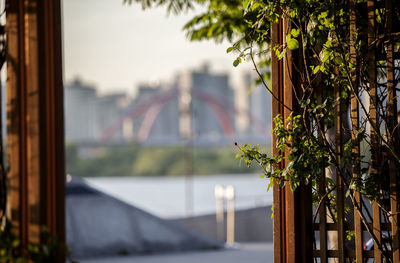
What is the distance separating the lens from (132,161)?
3338 centimetres

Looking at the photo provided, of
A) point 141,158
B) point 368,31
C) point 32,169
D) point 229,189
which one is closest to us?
point 368,31

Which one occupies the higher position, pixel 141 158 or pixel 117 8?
pixel 117 8

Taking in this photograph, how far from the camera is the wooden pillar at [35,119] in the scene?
7.64 ft

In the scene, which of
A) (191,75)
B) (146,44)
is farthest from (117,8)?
(191,75)

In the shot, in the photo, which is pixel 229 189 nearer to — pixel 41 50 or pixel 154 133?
pixel 41 50

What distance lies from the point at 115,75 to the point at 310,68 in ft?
95.2

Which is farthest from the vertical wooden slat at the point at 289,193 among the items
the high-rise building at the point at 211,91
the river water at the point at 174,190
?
the high-rise building at the point at 211,91

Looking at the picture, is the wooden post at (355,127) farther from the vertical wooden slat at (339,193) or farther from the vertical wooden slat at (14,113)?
the vertical wooden slat at (14,113)

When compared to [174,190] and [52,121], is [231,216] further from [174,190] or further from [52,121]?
[174,190]

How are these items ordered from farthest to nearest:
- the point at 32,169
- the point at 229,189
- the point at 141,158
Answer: the point at 141,158 < the point at 229,189 < the point at 32,169

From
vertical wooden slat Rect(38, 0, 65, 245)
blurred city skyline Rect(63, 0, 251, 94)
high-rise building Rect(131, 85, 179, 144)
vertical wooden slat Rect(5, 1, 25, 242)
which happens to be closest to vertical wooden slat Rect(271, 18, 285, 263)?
vertical wooden slat Rect(38, 0, 65, 245)

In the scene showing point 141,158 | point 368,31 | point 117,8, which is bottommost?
point 141,158

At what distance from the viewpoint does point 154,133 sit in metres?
33.8

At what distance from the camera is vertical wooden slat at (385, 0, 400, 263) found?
6.36 feet
